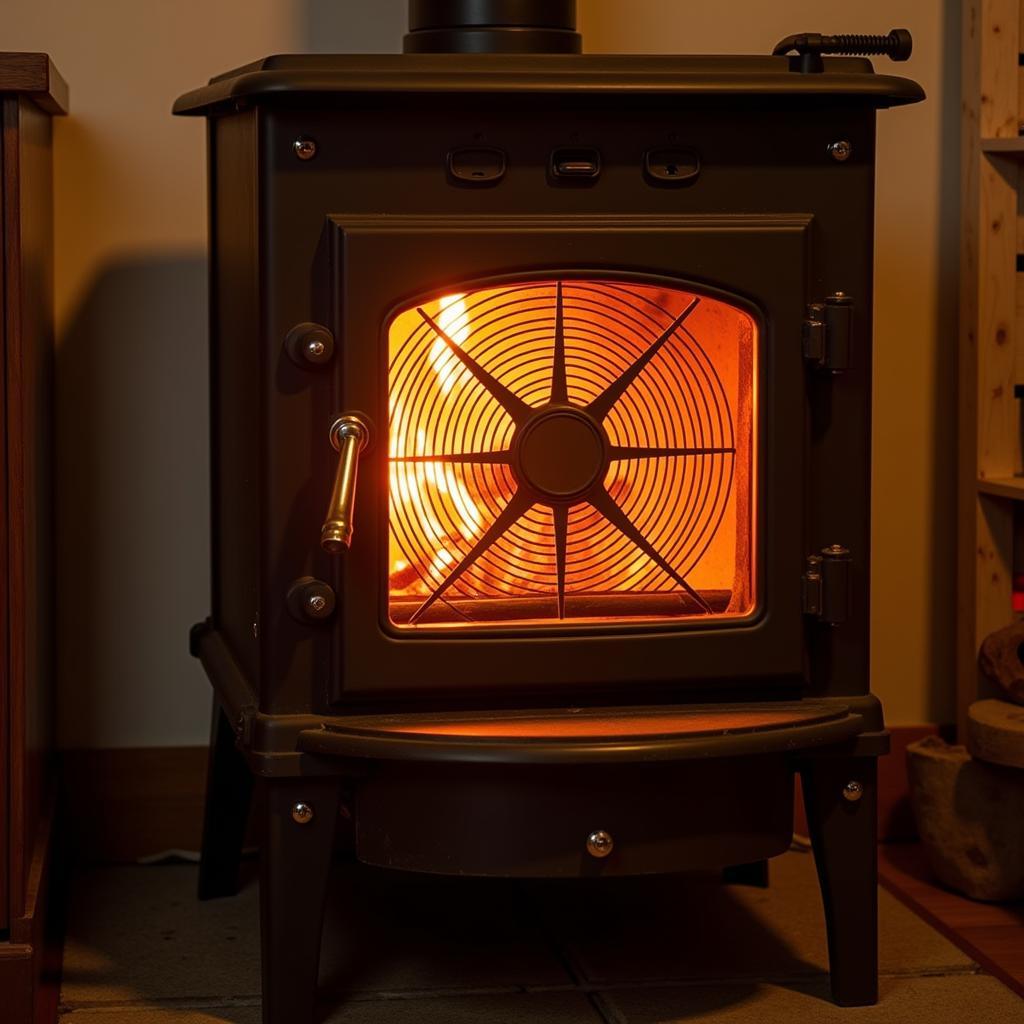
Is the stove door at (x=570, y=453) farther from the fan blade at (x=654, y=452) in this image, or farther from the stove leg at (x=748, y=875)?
the stove leg at (x=748, y=875)

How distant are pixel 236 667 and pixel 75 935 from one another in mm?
383

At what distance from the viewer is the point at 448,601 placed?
1606 millimetres

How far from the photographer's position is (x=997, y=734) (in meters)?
1.92

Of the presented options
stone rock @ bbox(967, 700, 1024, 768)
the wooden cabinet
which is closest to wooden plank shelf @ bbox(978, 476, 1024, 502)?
stone rock @ bbox(967, 700, 1024, 768)

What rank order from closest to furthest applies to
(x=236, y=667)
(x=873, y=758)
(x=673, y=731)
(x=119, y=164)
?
(x=673, y=731), (x=873, y=758), (x=236, y=667), (x=119, y=164)

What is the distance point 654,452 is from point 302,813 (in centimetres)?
48

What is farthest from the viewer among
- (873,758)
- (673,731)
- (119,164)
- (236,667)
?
(119,164)

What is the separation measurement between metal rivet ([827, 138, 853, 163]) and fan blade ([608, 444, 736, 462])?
0.98 ft

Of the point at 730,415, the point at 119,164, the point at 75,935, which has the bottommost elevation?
the point at 75,935

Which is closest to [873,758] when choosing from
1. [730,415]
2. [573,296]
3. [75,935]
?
[730,415]

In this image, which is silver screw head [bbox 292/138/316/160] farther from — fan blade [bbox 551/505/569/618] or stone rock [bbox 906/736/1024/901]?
stone rock [bbox 906/736/1024/901]

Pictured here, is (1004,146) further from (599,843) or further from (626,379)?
(599,843)

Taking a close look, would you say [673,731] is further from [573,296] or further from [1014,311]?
[1014,311]

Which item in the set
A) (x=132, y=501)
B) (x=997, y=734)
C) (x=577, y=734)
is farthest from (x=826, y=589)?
(x=132, y=501)
